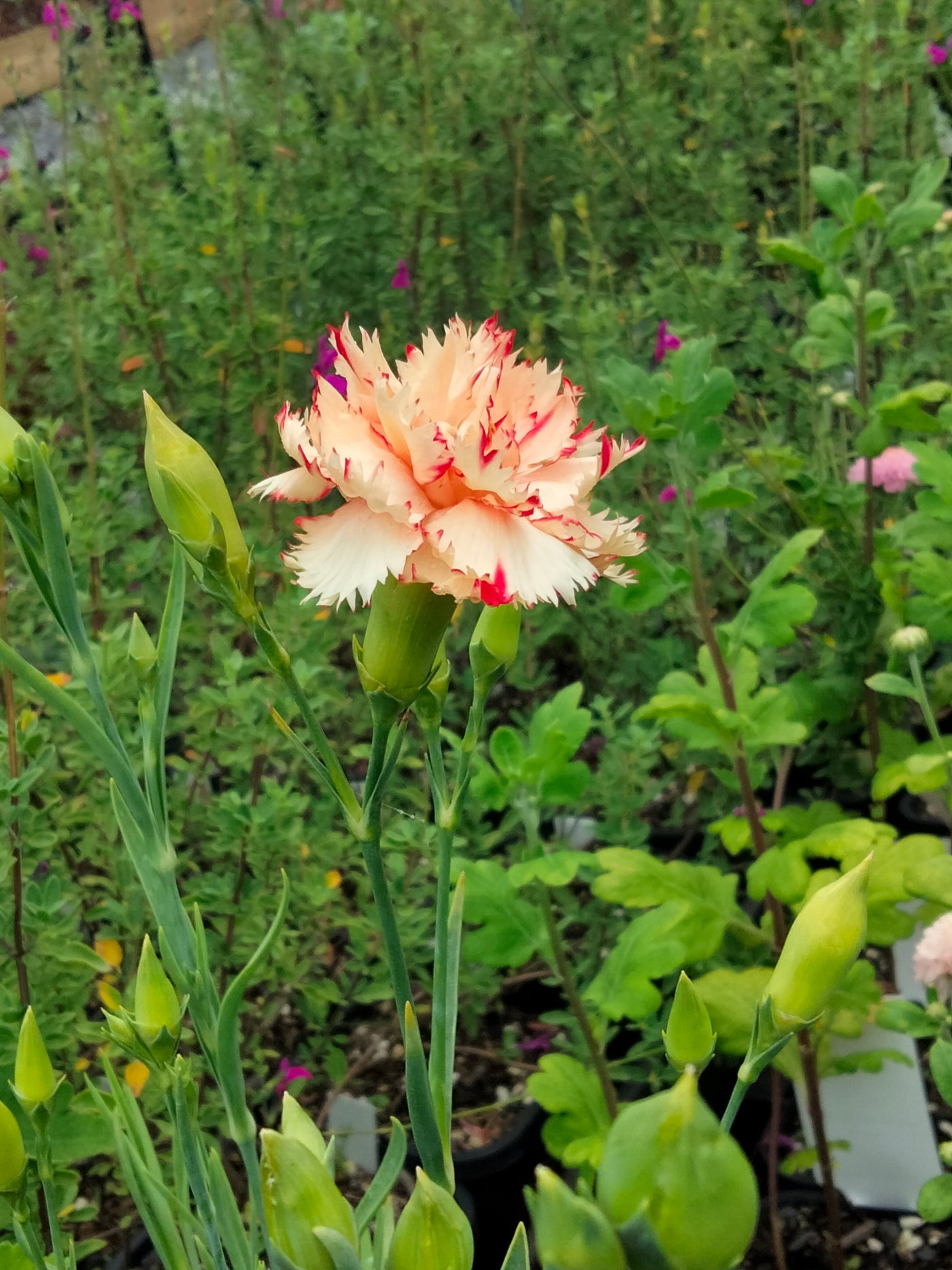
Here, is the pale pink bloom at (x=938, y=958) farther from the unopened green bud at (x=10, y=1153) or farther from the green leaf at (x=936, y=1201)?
the unopened green bud at (x=10, y=1153)

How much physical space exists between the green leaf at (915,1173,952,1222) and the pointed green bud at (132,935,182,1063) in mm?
463

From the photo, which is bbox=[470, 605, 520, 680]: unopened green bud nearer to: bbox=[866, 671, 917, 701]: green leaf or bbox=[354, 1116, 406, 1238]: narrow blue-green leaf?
bbox=[354, 1116, 406, 1238]: narrow blue-green leaf

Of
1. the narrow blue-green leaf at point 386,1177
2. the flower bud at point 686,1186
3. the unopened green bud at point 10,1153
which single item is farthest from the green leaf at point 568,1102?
the flower bud at point 686,1186

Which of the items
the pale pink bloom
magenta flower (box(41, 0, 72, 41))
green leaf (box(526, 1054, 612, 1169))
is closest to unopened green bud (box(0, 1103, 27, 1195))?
green leaf (box(526, 1054, 612, 1169))

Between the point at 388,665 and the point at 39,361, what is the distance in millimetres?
1357

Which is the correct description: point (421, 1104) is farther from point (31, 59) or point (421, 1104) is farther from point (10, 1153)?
point (31, 59)

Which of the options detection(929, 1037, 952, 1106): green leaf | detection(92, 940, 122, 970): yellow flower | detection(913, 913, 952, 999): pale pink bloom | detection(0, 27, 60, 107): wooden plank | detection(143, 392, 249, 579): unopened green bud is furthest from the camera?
detection(0, 27, 60, 107): wooden plank

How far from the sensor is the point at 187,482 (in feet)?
1.20

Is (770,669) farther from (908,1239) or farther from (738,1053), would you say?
(908,1239)

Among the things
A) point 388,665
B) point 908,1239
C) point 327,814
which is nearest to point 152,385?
point 327,814

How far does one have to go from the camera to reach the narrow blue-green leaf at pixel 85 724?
0.36 meters

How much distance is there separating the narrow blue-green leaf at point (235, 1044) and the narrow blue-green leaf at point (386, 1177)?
55 mm

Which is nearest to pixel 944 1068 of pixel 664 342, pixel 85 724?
pixel 85 724

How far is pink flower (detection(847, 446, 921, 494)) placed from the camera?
1108mm
